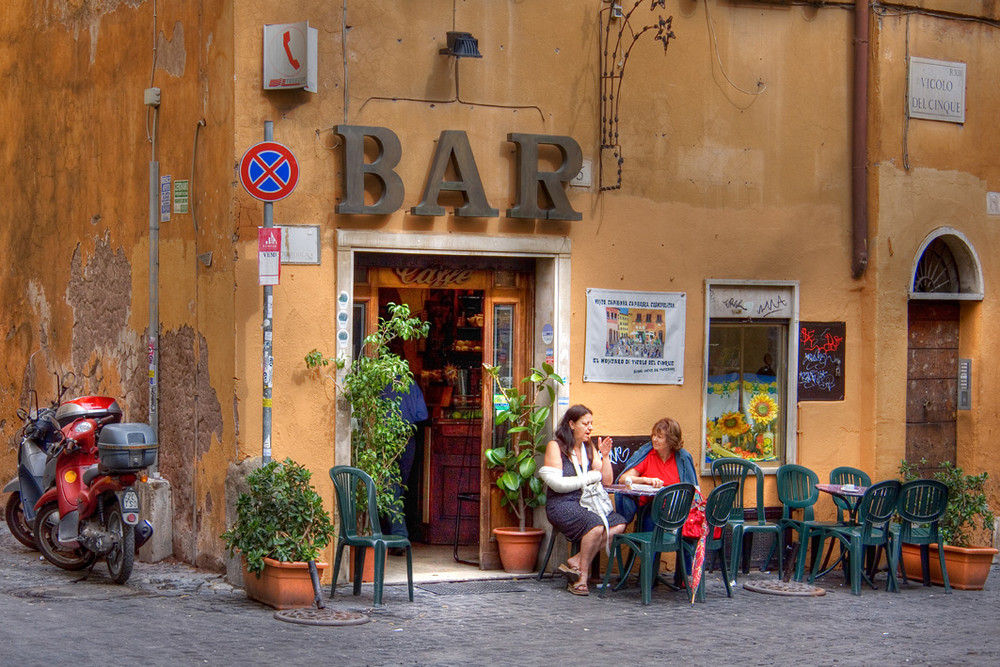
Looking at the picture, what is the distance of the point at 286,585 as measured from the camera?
8.59m

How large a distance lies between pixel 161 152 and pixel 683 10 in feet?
14.0

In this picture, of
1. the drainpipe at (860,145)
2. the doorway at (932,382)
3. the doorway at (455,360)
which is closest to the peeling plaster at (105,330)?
the doorway at (455,360)

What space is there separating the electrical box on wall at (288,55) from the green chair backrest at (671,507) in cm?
377

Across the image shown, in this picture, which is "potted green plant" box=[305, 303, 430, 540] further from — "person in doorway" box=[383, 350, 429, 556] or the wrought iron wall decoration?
the wrought iron wall decoration

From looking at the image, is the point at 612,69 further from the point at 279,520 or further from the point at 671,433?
the point at 279,520

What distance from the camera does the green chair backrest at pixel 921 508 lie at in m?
10.3

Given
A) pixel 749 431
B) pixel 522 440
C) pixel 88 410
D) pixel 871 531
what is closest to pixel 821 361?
pixel 749 431

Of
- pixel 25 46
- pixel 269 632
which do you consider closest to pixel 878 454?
pixel 269 632

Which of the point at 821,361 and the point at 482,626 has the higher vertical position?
the point at 821,361

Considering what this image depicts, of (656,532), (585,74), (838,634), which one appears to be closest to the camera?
(838,634)

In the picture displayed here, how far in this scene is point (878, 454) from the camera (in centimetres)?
1123

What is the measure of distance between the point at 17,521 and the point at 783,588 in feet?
20.0

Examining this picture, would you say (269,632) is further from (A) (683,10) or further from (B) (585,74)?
(A) (683,10)

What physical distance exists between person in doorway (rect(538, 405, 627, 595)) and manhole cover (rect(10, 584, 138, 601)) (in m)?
3.01
